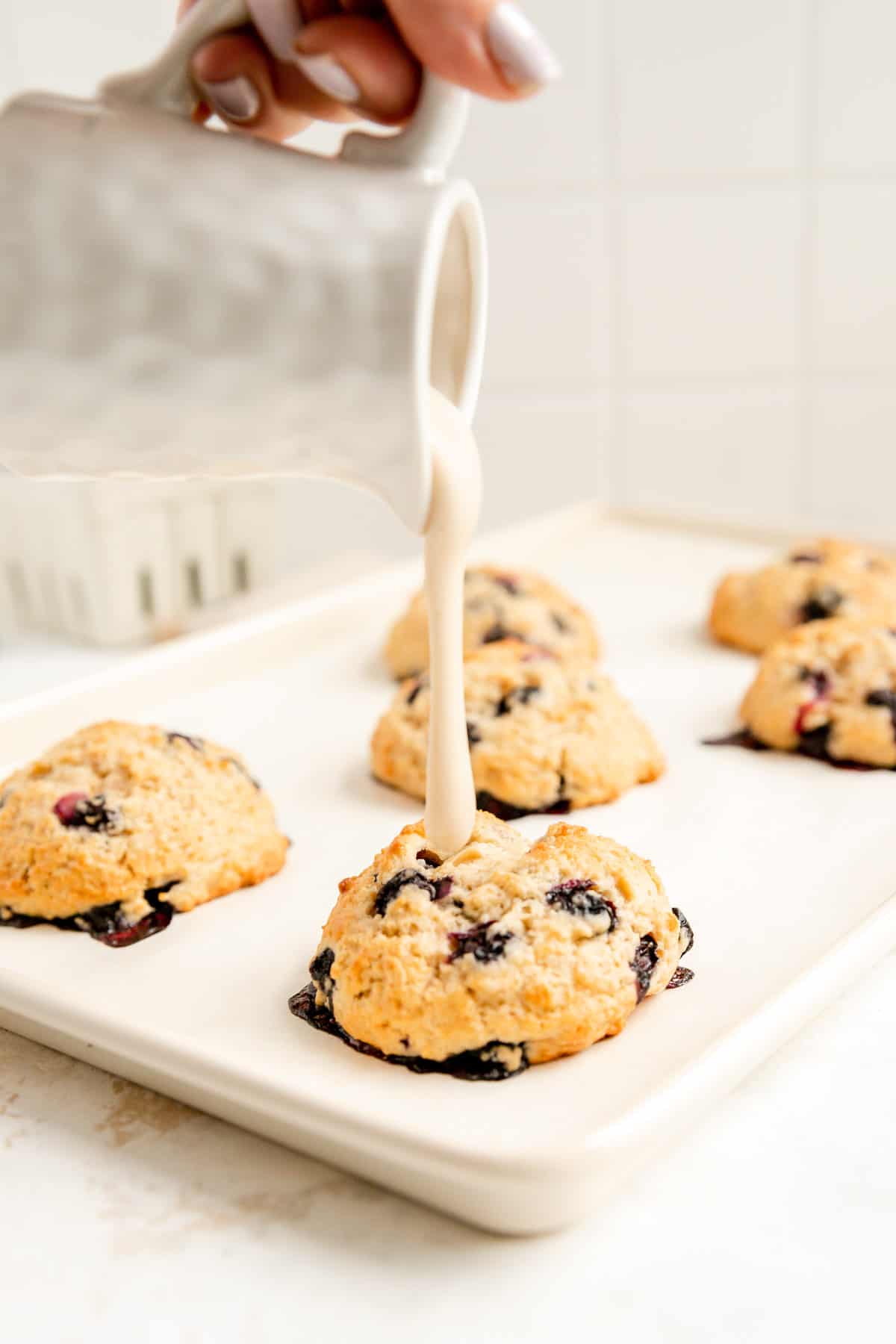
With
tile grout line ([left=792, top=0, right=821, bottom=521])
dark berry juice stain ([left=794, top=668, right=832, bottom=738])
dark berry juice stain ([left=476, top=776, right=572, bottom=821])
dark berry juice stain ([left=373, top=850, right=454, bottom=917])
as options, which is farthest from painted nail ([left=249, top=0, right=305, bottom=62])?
tile grout line ([left=792, top=0, right=821, bottom=521])

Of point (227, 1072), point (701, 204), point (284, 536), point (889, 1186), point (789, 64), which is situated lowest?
point (284, 536)

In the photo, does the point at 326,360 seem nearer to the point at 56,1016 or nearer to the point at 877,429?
the point at 56,1016

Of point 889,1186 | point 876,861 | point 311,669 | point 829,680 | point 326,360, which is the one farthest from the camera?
point 311,669

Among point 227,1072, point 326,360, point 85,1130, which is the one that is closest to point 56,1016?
point 85,1130

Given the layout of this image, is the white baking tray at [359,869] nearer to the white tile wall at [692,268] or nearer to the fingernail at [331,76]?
the fingernail at [331,76]

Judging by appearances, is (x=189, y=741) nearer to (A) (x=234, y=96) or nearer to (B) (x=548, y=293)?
(A) (x=234, y=96)

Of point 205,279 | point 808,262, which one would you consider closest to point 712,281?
point 808,262
